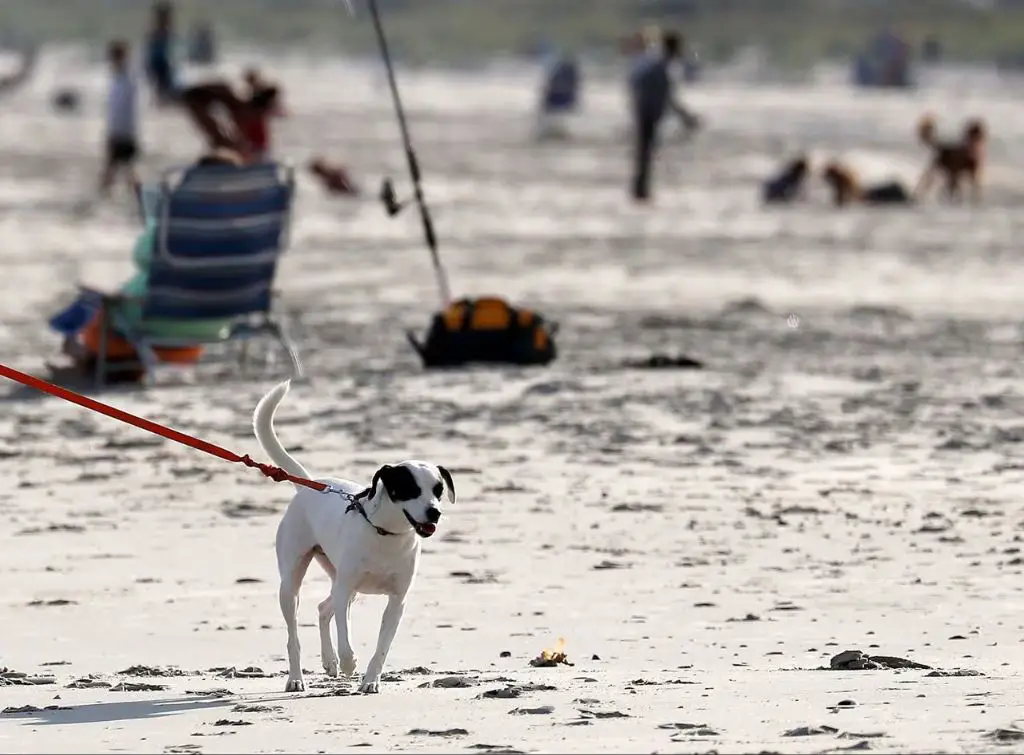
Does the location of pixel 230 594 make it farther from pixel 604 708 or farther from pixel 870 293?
pixel 870 293

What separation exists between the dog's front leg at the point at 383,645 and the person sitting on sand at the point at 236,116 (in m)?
14.7

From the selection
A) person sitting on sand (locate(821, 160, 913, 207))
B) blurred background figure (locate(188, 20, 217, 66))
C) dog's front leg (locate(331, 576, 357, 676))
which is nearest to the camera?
dog's front leg (locate(331, 576, 357, 676))

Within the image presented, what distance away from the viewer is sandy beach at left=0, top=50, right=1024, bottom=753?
5.68m

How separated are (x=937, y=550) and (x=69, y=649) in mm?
3020

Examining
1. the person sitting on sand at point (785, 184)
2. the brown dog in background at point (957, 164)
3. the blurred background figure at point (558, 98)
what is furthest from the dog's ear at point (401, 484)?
the blurred background figure at point (558, 98)

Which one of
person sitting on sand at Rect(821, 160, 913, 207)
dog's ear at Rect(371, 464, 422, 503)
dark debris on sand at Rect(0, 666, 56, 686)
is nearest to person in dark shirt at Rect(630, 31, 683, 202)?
person sitting on sand at Rect(821, 160, 913, 207)

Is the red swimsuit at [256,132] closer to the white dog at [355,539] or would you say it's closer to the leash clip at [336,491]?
the white dog at [355,539]

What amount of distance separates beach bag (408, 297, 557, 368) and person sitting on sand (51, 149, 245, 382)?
1.06 meters

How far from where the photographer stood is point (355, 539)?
6.09m

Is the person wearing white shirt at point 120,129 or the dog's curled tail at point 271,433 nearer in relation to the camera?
the dog's curled tail at point 271,433

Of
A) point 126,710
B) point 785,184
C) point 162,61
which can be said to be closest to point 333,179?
point 785,184

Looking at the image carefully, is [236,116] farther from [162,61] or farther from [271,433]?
[162,61]

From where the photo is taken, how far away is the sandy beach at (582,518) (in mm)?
5680

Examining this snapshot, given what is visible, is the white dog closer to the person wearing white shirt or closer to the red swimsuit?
the red swimsuit
